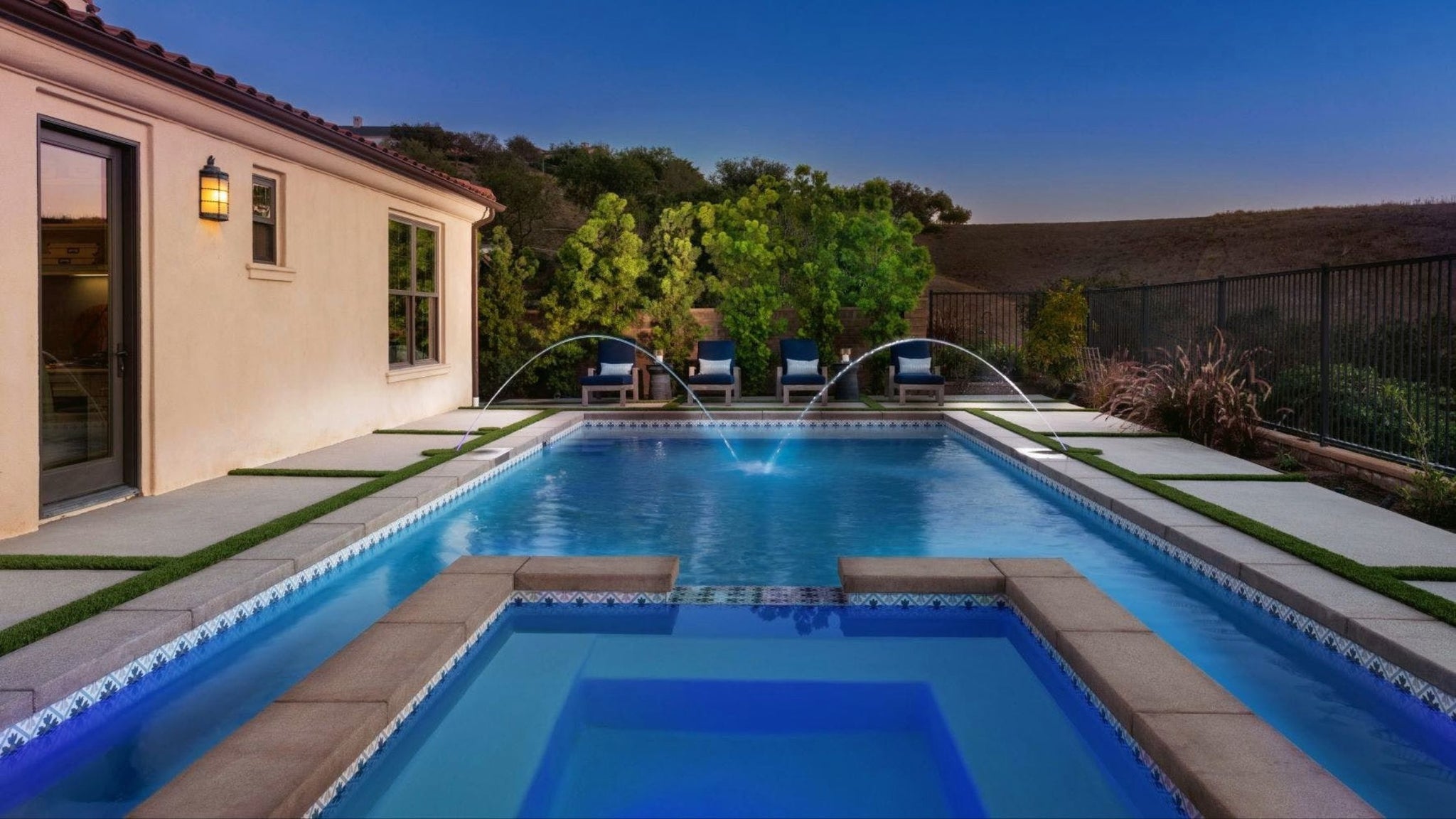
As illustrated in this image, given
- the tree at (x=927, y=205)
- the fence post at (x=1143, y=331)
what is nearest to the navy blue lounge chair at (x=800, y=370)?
the fence post at (x=1143, y=331)

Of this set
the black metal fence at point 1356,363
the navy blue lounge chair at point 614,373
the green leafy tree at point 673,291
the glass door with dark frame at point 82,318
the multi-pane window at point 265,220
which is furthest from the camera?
the green leafy tree at point 673,291

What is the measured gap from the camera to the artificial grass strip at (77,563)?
479cm

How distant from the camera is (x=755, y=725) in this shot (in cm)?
385

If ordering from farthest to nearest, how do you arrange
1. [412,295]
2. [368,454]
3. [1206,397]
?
[412,295] → [1206,397] → [368,454]

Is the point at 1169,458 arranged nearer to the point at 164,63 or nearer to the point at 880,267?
the point at 880,267

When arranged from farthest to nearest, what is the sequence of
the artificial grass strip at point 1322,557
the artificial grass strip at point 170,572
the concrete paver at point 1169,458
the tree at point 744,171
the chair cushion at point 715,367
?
the tree at point 744,171 < the chair cushion at point 715,367 < the concrete paver at point 1169,458 < the artificial grass strip at point 1322,557 < the artificial grass strip at point 170,572

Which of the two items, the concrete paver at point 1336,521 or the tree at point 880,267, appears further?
the tree at point 880,267

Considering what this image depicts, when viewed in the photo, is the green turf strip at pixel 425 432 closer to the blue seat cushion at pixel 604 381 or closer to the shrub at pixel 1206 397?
the blue seat cushion at pixel 604 381

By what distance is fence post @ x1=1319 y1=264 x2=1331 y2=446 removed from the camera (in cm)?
895

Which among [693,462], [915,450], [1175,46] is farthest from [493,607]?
[1175,46]

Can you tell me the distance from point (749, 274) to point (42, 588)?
1359cm

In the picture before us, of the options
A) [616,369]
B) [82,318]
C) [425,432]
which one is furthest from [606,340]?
[82,318]

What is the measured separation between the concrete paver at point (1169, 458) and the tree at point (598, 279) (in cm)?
823

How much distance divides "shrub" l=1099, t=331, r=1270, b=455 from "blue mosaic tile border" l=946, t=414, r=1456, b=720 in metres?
3.32
